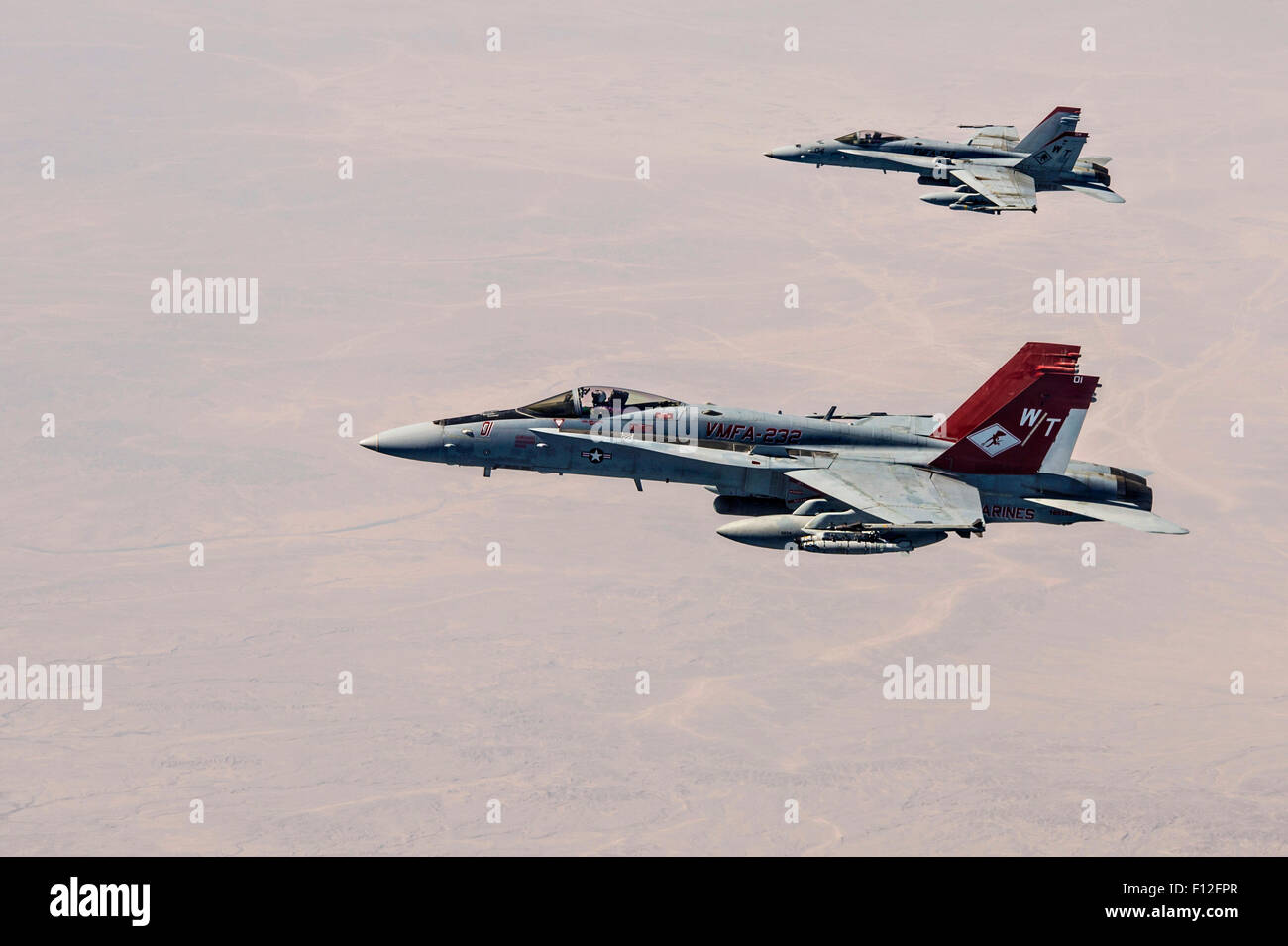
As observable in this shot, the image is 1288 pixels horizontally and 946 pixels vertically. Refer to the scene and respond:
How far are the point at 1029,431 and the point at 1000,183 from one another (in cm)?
2504

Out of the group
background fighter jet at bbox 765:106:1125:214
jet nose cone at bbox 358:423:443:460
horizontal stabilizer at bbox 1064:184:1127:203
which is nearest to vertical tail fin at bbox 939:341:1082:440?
jet nose cone at bbox 358:423:443:460

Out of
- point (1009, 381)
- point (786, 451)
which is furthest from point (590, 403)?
Result: point (1009, 381)

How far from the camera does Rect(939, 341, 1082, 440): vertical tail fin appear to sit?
53125 mm

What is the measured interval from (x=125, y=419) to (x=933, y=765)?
1828 inches

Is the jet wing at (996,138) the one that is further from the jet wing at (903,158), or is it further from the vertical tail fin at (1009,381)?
the vertical tail fin at (1009,381)

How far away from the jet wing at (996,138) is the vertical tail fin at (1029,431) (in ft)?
95.0

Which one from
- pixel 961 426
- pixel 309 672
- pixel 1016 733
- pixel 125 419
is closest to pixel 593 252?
pixel 125 419

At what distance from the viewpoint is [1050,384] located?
51.9 m

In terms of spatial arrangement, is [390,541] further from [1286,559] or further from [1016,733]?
[1286,559]

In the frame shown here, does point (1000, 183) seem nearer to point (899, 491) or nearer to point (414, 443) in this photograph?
point (899, 491)

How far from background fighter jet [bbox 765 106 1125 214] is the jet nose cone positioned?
2774cm

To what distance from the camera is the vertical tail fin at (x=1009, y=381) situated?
174 ft

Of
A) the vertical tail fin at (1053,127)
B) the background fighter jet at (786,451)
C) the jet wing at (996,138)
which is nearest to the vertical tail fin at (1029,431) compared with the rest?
the background fighter jet at (786,451)

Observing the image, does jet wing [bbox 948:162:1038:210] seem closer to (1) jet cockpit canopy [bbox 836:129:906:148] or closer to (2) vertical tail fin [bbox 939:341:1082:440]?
(1) jet cockpit canopy [bbox 836:129:906:148]
